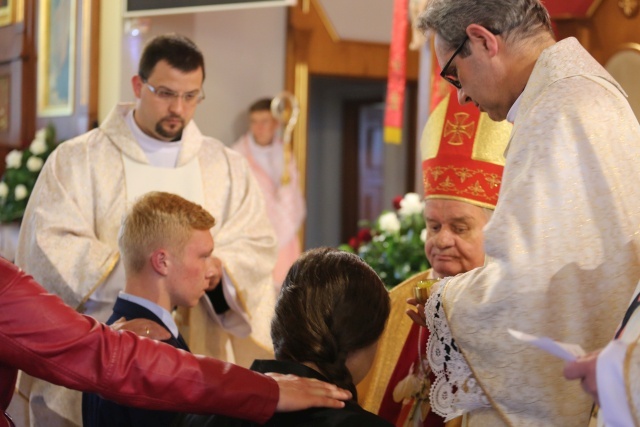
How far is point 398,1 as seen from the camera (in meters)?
5.98

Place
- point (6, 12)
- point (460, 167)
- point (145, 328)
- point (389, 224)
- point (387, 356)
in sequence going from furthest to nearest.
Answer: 1. point (6, 12)
2. point (389, 224)
3. point (387, 356)
4. point (460, 167)
5. point (145, 328)

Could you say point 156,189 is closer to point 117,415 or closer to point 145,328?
point 145,328

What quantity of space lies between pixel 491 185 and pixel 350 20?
607cm

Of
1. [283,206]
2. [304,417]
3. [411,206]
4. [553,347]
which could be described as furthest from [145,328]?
[283,206]

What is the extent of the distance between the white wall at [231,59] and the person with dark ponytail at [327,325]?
17.6 feet

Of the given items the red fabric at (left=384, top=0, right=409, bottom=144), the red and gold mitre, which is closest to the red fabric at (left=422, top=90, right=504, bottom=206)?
the red and gold mitre

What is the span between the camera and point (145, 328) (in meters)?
2.81

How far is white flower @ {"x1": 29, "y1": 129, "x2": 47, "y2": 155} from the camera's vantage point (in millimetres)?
7430

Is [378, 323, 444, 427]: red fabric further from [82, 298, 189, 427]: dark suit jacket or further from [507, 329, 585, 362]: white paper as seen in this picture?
[507, 329, 585, 362]: white paper

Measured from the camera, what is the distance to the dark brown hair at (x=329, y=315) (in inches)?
79.0

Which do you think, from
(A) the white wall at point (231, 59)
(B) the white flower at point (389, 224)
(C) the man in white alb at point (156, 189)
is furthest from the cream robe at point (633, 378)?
(A) the white wall at point (231, 59)

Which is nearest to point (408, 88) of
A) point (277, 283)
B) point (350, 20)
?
point (350, 20)

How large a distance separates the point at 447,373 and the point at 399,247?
9.87 feet

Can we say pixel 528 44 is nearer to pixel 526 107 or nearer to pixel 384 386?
pixel 526 107
